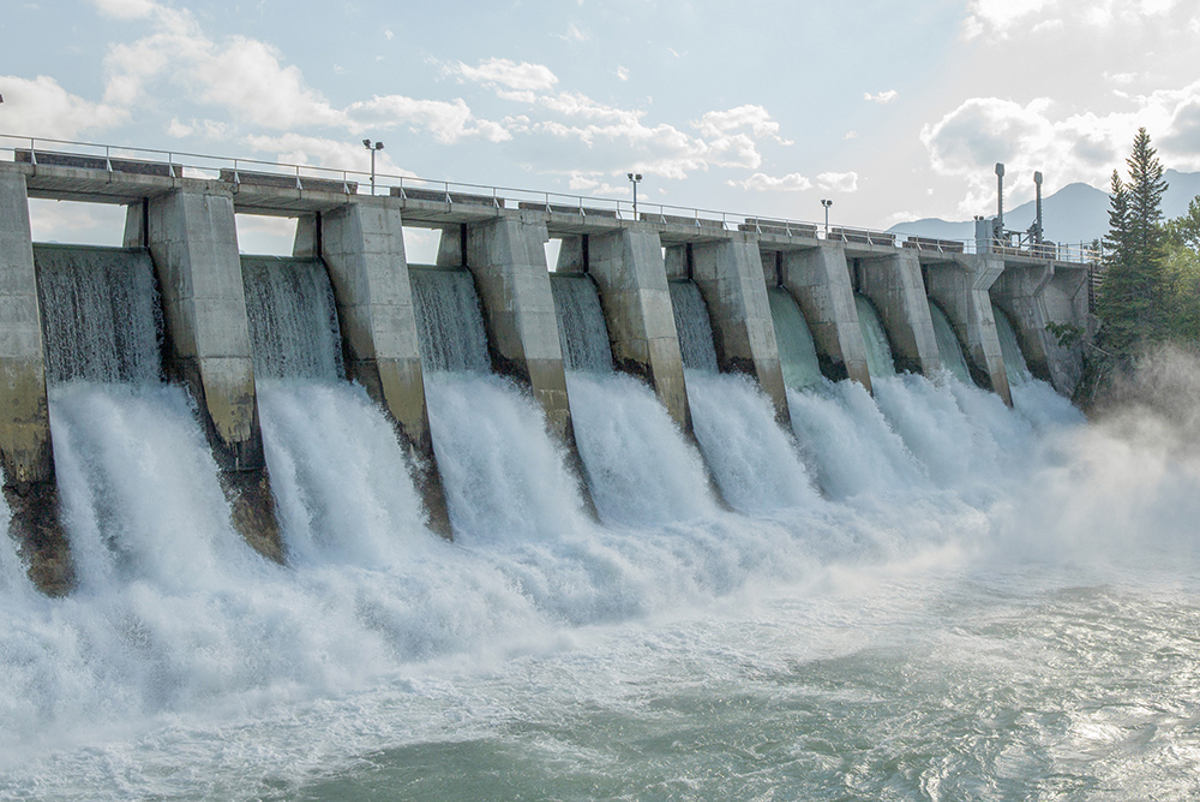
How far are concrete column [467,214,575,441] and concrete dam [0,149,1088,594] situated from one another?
59 millimetres

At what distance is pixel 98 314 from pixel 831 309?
77.5ft

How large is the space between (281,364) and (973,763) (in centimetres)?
1691

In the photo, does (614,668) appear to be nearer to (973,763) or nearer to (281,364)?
(973,763)

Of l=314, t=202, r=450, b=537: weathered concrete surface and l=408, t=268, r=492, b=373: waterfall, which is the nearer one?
l=314, t=202, r=450, b=537: weathered concrete surface

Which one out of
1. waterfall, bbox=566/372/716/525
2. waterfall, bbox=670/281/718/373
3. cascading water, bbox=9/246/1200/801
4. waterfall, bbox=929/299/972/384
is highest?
waterfall, bbox=670/281/718/373

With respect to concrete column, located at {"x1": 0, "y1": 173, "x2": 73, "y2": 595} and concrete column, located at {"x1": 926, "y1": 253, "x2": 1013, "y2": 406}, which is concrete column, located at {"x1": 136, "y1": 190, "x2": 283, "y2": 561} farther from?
concrete column, located at {"x1": 926, "y1": 253, "x2": 1013, "y2": 406}

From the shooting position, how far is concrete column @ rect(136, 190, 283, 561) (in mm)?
19500

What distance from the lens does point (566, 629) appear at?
61.0 ft

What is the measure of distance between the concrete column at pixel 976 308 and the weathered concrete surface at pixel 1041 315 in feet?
12.8

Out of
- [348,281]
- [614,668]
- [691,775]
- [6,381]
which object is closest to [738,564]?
[614,668]

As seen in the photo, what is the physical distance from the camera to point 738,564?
72.9ft

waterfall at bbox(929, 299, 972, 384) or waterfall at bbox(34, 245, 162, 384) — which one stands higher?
waterfall at bbox(34, 245, 162, 384)

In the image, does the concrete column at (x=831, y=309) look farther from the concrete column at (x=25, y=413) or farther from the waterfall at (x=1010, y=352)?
the concrete column at (x=25, y=413)

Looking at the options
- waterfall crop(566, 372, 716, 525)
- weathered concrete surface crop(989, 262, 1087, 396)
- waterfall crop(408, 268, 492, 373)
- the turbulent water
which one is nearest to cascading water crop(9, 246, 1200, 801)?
the turbulent water
